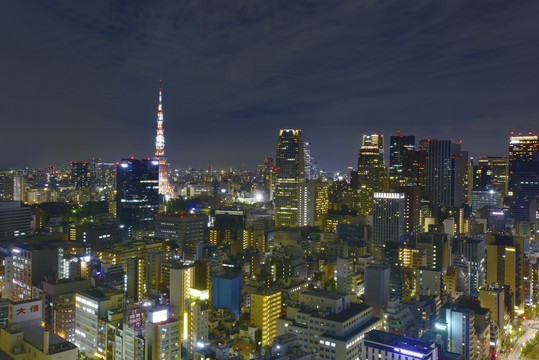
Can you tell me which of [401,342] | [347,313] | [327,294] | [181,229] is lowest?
[401,342]

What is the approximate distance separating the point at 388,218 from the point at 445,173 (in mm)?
20101

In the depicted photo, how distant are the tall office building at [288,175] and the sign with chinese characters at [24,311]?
31.8 metres

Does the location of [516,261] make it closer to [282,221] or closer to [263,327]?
[263,327]

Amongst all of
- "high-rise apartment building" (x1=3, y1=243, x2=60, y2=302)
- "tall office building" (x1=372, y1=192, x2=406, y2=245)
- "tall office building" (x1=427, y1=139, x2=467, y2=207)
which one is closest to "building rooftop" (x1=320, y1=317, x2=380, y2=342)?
"high-rise apartment building" (x1=3, y1=243, x2=60, y2=302)

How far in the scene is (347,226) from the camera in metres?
31.9

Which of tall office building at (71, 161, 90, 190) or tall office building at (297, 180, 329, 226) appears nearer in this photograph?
tall office building at (297, 180, 329, 226)

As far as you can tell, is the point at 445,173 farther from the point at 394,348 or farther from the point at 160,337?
the point at 160,337

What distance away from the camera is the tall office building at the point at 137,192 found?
3716 cm

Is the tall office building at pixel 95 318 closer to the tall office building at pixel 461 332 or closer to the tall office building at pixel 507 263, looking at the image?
the tall office building at pixel 461 332

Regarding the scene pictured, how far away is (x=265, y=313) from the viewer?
1542 centimetres

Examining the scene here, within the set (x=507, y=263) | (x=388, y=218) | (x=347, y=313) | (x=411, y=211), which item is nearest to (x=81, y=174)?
(x=388, y=218)

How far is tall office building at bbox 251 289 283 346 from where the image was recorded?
1537 centimetres

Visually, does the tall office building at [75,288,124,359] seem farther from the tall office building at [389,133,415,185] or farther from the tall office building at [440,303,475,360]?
the tall office building at [389,133,415,185]

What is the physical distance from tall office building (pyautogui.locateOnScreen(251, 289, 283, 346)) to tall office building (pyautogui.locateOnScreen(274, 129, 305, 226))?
25454mm
